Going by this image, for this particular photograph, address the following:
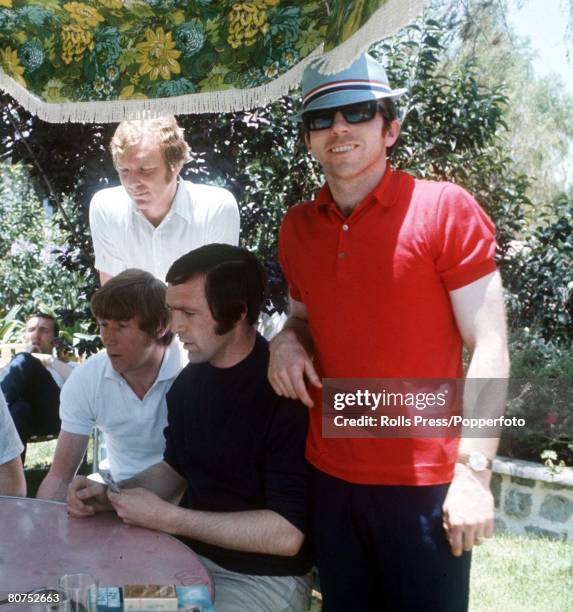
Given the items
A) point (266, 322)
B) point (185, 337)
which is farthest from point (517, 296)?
point (185, 337)

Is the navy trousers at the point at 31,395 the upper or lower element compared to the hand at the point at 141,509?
lower

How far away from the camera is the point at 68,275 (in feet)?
26.4

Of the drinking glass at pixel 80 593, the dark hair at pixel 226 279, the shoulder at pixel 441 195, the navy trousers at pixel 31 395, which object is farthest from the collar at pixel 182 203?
the navy trousers at pixel 31 395

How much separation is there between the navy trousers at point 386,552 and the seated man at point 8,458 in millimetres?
1021

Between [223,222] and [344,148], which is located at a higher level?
[344,148]

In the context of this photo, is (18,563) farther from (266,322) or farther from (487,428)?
(266,322)

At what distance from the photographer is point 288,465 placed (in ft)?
6.32

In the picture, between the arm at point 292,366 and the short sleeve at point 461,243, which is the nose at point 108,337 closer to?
the arm at point 292,366

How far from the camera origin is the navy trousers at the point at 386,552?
1.69m

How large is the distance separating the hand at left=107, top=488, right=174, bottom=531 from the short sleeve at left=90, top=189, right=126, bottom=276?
5.20 feet

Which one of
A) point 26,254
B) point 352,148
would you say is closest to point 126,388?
point 352,148

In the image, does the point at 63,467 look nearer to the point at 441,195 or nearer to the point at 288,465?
the point at 288,465

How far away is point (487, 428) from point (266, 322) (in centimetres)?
226

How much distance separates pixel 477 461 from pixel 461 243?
460 millimetres
